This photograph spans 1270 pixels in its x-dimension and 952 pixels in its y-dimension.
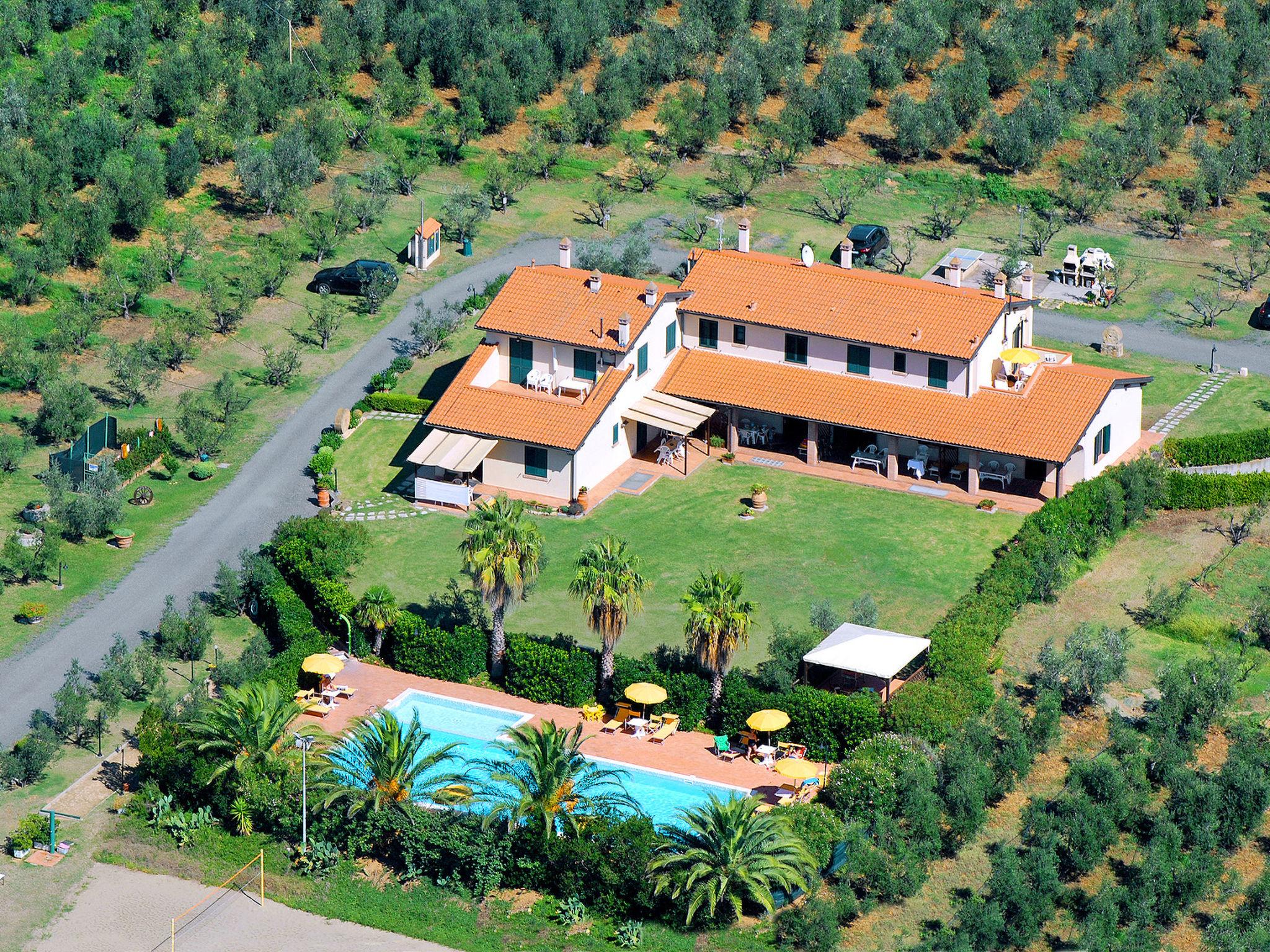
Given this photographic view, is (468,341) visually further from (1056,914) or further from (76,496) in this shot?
(1056,914)

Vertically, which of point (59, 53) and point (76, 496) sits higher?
point (59, 53)

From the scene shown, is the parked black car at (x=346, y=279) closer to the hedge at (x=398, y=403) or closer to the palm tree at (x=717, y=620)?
the hedge at (x=398, y=403)

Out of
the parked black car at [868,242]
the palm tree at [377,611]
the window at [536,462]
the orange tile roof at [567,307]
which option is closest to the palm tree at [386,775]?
the palm tree at [377,611]

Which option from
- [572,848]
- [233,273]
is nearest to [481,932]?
[572,848]

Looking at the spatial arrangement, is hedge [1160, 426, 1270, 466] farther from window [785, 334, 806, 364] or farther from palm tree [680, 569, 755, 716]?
palm tree [680, 569, 755, 716]

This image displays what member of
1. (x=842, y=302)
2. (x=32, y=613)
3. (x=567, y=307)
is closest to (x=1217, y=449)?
(x=842, y=302)

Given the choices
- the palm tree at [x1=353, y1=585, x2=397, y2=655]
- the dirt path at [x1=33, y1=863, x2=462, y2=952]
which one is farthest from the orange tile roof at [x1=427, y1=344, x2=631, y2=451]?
the dirt path at [x1=33, y1=863, x2=462, y2=952]

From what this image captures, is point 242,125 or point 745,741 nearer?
point 745,741
